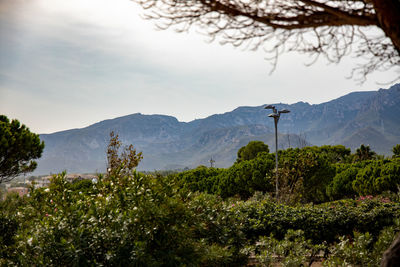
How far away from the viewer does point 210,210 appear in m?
4.82

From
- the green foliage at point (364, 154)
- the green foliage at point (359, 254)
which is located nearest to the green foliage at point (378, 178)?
the green foliage at point (359, 254)

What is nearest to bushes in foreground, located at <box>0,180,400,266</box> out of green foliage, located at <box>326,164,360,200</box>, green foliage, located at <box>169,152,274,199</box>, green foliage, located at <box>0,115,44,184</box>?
green foliage, located at <box>0,115,44,184</box>

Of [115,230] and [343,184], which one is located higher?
[115,230]

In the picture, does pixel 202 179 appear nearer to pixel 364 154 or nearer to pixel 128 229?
pixel 128 229

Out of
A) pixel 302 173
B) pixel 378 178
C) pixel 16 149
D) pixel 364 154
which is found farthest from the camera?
pixel 364 154

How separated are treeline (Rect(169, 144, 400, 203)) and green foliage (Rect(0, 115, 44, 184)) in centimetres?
542

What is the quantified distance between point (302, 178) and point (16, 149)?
10.6 m

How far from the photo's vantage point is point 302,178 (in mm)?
13641

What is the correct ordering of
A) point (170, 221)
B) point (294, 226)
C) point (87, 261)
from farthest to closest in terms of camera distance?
point (294, 226), point (170, 221), point (87, 261)

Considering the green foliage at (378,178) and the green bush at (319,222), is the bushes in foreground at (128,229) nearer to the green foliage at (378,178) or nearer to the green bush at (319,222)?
the green bush at (319,222)

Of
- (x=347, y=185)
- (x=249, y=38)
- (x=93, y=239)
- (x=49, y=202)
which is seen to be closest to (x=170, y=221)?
(x=93, y=239)

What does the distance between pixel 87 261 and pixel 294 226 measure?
4497mm


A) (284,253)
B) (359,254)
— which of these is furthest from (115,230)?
(359,254)

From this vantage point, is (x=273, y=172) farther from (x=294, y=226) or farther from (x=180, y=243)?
(x=180, y=243)
